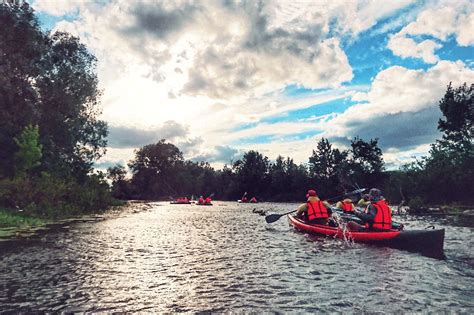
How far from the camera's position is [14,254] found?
12547 millimetres

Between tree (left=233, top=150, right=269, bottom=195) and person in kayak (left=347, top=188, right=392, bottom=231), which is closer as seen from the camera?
person in kayak (left=347, top=188, right=392, bottom=231)

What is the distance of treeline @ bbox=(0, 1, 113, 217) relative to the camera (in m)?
28.7

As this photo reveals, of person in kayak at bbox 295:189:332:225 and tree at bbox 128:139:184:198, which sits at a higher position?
tree at bbox 128:139:184:198

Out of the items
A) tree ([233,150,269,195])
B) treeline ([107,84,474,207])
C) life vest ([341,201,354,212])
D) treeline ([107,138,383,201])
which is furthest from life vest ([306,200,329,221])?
tree ([233,150,269,195])

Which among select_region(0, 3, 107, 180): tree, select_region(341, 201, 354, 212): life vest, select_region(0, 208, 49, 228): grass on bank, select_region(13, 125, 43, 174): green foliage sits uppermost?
select_region(0, 3, 107, 180): tree

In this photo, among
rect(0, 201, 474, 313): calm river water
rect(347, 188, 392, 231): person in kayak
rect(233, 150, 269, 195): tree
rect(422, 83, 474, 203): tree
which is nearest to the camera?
rect(0, 201, 474, 313): calm river water

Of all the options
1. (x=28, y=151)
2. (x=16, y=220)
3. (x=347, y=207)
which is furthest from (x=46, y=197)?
(x=347, y=207)

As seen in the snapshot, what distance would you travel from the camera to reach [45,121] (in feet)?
127

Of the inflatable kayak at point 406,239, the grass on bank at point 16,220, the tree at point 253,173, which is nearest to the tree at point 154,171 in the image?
the tree at point 253,173

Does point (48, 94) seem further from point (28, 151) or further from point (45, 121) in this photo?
point (28, 151)

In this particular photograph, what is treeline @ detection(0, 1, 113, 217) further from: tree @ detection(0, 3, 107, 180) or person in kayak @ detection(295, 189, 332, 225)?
person in kayak @ detection(295, 189, 332, 225)

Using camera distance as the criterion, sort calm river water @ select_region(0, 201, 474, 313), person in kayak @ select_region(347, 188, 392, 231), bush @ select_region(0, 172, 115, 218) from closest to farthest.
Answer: calm river water @ select_region(0, 201, 474, 313), person in kayak @ select_region(347, 188, 392, 231), bush @ select_region(0, 172, 115, 218)

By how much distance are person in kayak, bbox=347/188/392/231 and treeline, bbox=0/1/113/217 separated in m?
22.4

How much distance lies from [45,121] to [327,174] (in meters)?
73.7
